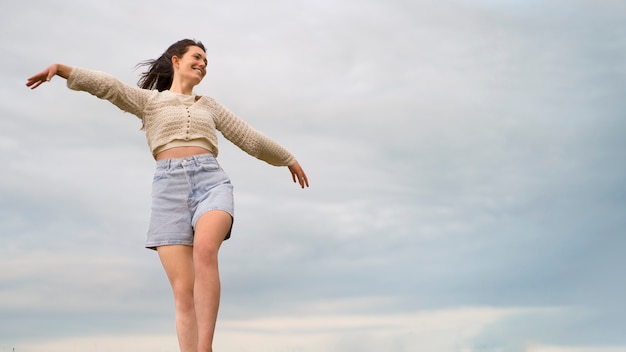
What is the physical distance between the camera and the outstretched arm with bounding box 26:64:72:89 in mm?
6391

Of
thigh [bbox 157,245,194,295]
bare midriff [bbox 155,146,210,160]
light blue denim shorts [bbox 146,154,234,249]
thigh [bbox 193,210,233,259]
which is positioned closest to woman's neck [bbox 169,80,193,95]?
bare midriff [bbox 155,146,210,160]

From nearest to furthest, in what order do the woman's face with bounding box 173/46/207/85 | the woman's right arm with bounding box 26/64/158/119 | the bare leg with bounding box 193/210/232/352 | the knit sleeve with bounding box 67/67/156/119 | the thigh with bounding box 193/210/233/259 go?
the bare leg with bounding box 193/210/232/352 < the thigh with bounding box 193/210/233/259 < the woman's right arm with bounding box 26/64/158/119 < the knit sleeve with bounding box 67/67/156/119 < the woman's face with bounding box 173/46/207/85

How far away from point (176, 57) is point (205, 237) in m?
2.02

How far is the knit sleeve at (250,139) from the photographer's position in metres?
7.45

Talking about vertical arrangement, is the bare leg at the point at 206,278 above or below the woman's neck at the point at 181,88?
below

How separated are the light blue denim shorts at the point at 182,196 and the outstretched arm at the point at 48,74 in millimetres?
1191

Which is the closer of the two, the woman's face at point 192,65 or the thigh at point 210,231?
the thigh at point 210,231

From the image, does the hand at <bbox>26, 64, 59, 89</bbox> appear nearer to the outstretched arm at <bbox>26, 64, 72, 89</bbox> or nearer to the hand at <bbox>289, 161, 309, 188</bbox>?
the outstretched arm at <bbox>26, 64, 72, 89</bbox>

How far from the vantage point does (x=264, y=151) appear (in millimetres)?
7723

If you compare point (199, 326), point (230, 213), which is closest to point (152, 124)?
point (230, 213)

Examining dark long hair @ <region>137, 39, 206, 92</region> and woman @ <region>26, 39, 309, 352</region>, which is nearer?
woman @ <region>26, 39, 309, 352</region>

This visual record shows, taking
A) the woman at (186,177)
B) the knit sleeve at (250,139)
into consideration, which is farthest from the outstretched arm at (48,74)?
the knit sleeve at (250,139)

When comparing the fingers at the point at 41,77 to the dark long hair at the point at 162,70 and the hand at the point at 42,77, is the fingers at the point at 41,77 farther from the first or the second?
the dark long hair at the point at 162,70

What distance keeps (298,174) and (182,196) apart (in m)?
1.62
